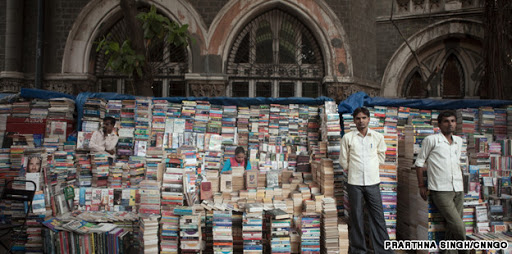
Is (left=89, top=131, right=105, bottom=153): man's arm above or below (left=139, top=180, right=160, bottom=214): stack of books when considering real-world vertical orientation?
above

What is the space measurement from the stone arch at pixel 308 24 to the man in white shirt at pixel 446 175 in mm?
6538

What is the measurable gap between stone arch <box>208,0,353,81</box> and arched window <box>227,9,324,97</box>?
0.39 meters

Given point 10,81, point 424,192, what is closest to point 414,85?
point 424,192

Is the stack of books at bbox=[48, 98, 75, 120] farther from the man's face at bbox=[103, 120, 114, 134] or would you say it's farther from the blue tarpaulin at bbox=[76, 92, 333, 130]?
the man's face at bbox=[103, 120, 114, 134]

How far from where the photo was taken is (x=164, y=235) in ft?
14.6

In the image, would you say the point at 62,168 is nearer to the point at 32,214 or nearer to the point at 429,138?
the point at 32,214

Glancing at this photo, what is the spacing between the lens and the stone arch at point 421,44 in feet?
38.5

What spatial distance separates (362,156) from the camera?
14.6 feet

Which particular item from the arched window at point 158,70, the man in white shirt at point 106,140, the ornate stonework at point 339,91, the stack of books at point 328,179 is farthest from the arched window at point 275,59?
the stack of books at point 328,179

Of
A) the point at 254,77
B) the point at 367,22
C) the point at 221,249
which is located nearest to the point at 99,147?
the point at 221,249

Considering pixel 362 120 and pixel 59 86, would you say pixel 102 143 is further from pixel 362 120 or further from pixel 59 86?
pixel 59 86

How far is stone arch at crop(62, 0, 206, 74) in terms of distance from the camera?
10625 millimetres

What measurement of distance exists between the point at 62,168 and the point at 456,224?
6.23 metres

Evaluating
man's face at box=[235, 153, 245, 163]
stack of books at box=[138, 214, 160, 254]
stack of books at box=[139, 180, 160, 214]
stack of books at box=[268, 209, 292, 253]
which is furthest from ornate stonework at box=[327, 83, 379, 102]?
stack of books at box=[138, 214, 160, 254]
